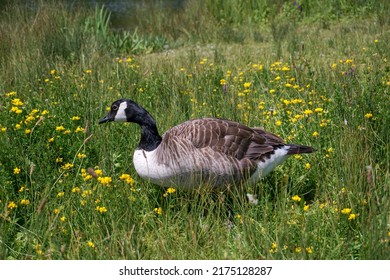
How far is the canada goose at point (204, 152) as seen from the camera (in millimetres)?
3828

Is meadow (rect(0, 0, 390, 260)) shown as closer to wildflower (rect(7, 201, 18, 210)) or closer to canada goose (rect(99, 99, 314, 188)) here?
wildflower (rect(7, 201, 18, 210))

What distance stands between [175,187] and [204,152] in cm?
32

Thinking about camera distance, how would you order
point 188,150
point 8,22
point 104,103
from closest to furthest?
point 188,150 → point 104,103 → point 8,22

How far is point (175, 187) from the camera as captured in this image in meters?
3.88

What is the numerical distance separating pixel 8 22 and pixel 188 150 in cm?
605

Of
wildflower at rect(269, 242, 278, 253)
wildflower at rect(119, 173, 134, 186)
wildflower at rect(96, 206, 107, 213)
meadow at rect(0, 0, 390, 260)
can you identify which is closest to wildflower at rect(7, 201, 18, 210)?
meadow at rect(0, 0, 390, 260)

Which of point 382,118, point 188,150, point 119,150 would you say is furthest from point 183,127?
point 382,118

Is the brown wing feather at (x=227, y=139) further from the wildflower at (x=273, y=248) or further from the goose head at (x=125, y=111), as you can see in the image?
the wildflower at (x=273, y=248)

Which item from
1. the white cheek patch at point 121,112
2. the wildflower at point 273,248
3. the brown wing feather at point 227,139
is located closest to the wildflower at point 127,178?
the brown wing feather at point 227,139

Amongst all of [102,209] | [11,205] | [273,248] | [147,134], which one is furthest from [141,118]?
[273,248]

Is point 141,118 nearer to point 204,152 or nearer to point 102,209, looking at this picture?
point 204,152

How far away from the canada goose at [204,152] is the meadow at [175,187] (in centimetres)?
15
